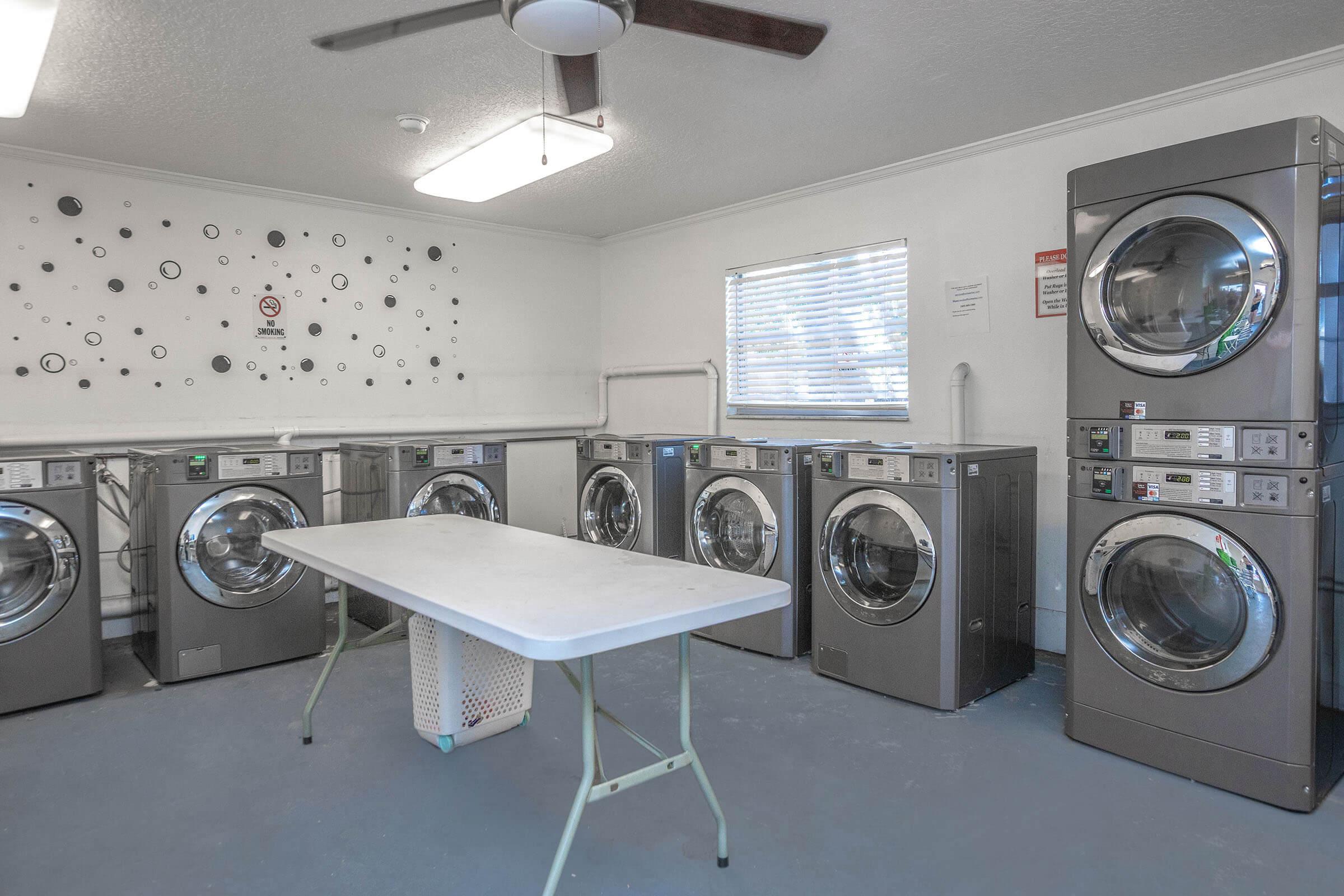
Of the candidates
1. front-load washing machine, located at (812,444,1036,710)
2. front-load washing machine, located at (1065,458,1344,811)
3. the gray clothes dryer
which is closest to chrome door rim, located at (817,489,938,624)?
front-load washing machine, located at (812,444,1036,710)

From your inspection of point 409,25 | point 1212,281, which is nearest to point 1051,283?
point 1212,281

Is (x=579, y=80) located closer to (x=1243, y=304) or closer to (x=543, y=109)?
(x=543, y=109)

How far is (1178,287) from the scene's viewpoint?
252 cm

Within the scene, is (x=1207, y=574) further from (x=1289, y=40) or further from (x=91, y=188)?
(x=91, y=188)

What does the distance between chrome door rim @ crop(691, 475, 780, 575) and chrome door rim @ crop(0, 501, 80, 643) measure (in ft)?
8.71

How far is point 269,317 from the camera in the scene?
15.1 ft

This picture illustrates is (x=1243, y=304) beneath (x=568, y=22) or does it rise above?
beneath

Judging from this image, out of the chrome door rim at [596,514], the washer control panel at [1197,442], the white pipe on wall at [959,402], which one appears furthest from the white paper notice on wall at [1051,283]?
the chrome door rim at [596,514]

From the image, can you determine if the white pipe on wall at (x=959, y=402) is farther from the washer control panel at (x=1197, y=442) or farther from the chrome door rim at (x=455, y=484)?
the chrome door rim at (x=455, y=484)

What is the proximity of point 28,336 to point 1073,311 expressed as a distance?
4.69 meters

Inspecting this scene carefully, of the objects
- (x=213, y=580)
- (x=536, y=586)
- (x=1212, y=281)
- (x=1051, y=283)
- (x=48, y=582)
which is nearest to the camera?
(x=536, y=586)

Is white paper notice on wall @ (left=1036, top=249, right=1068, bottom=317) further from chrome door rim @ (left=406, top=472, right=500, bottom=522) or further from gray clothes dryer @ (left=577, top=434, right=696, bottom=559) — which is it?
chrome door rim @ (left=406, top=472, right=500, bottom=522)

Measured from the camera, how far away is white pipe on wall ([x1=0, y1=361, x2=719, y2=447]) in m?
4.02

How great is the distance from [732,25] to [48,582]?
10.9ft
